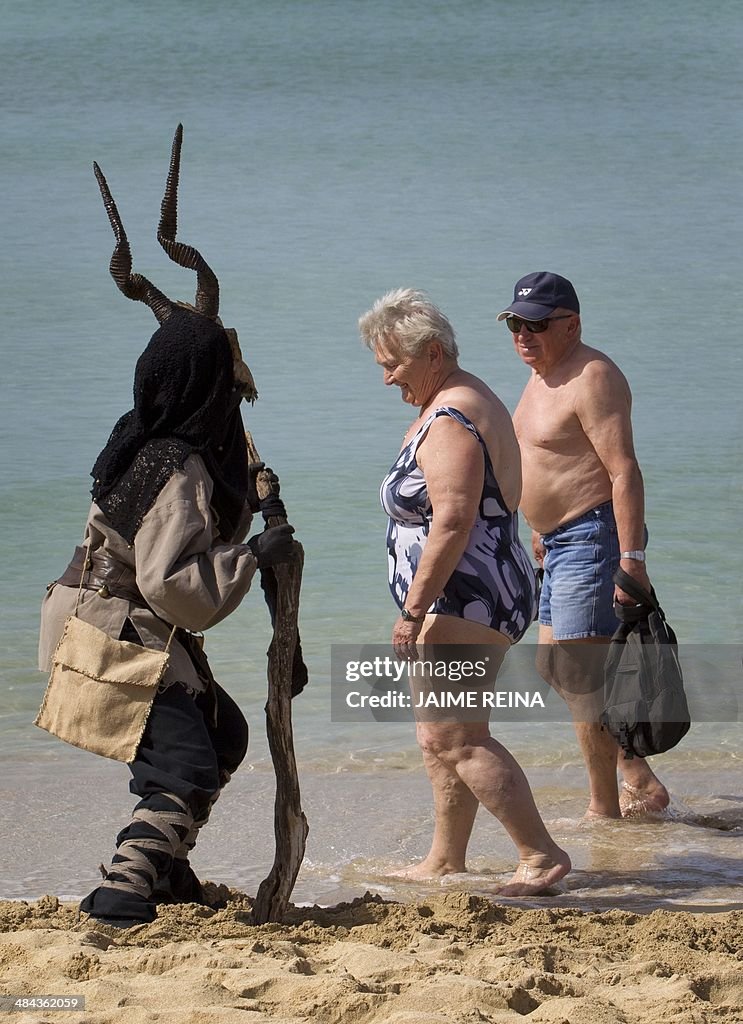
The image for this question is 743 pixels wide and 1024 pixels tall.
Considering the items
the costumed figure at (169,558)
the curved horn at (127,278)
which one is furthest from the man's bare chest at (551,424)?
the curved horn at (127,278)

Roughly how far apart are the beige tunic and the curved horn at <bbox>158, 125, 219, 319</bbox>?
51 centimetres

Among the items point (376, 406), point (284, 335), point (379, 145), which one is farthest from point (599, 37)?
point (376, 406)

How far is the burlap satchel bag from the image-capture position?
417cm

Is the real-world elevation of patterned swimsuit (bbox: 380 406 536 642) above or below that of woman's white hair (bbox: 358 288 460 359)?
below

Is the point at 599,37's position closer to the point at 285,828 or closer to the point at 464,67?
the point at 464,67

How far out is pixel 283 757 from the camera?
4348mm

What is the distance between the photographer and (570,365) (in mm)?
5641

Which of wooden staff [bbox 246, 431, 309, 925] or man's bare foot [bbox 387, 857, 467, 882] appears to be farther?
man's bare foot [bbox 387, 857, 467, 882]

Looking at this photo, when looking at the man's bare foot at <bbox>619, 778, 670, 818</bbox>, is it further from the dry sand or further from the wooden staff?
the wooden staff

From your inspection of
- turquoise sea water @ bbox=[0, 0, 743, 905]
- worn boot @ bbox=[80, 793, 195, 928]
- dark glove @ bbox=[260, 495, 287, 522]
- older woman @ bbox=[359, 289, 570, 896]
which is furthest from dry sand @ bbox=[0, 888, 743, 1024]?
dark glove @ bbox=[260, 495, 287, 522]

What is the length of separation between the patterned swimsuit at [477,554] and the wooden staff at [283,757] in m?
0.62

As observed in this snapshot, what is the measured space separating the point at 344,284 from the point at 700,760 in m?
17.0

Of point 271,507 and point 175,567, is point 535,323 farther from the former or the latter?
point 175,567

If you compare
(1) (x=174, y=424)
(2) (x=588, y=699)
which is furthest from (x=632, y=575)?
(1) (x=174, y=424)
